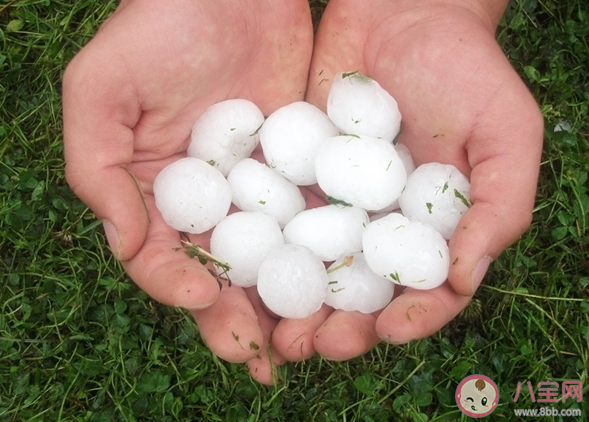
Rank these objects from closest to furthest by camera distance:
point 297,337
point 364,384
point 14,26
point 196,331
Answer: point 297,337 → point 364,384 → point 196,331 → point 14,26

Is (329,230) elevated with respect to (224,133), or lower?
lower

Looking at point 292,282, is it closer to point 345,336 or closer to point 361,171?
point 345,336

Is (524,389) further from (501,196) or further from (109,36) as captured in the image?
(109,36)

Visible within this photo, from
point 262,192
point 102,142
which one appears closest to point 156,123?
point 102,142

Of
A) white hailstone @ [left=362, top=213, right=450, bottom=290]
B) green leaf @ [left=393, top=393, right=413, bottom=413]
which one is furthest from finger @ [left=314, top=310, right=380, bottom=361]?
green leaf @ [left=393, top=393, right=413, bottom=413]

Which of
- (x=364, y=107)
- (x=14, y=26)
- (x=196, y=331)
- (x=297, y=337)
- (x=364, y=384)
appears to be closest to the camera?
(x=297, y=337)

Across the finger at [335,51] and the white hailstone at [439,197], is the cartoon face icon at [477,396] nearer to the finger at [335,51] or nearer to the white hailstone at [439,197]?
the white hailstone at [439,197]

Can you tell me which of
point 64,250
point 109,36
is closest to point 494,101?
point 109,36
